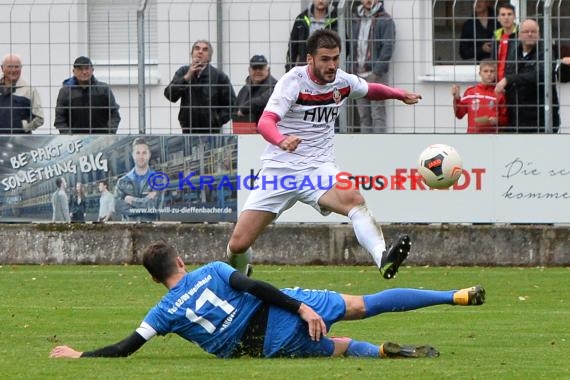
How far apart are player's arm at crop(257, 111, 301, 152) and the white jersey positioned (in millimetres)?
315

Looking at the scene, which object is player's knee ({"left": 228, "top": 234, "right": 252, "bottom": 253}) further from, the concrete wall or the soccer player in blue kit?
the concrete wall

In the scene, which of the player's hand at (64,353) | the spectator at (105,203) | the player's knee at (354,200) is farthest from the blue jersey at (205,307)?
the spectator at (105,203)

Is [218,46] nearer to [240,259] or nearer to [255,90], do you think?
[255,90]

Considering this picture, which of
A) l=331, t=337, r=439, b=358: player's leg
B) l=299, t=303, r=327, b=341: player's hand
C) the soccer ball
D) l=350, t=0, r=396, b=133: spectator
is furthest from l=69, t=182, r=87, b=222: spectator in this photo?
l=299, t=303, r=327, b=341: player's hand

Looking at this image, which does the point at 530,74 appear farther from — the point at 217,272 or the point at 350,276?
the point at 217,272

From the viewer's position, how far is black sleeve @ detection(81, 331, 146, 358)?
33.3 ft

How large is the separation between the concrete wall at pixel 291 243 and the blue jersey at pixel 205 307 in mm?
9302

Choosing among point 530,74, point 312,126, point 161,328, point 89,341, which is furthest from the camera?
point 530,74

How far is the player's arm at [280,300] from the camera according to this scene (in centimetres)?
1005

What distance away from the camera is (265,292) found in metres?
10.1

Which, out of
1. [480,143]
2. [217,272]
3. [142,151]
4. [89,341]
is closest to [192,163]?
[142,151]

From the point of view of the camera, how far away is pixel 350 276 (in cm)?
1784

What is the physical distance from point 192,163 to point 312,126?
662 cm

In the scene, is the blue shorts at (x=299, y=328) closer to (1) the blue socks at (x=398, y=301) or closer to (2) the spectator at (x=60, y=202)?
(1) the blue socks at (x=398, y=301)
